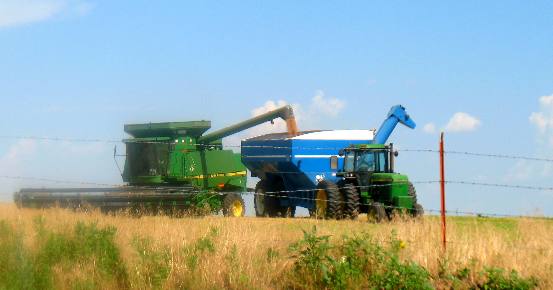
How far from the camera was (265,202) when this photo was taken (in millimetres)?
28234

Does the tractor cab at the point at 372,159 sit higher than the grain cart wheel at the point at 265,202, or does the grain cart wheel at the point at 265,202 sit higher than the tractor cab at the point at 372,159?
the tractor cab at the point at 372,159

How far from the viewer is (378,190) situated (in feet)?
74.4

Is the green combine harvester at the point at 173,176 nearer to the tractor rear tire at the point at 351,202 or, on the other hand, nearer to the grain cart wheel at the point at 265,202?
the grain cart wheel at the point at 265,202

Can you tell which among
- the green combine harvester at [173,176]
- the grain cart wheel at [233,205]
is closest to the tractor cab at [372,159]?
the green combine harvester at [173,176]

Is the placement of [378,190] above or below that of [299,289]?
above

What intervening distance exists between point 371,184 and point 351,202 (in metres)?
0.82

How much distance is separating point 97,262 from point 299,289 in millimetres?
3676

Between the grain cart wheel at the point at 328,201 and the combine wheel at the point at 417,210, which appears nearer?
the combine wheel at the point at 417,210

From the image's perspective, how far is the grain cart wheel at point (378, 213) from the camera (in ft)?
68.6

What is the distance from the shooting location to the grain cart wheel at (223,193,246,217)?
26.8m

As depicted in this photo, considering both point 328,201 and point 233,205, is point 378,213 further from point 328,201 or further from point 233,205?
point 233,205

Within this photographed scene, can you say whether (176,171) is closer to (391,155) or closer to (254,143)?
(254,143)

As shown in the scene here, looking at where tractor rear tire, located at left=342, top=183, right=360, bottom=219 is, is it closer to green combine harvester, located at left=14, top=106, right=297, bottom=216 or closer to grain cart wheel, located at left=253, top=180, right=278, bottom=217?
green combine harvester, located at left=14, top=106, right=297, bottom=216

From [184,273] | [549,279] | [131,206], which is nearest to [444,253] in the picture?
[549,279]
